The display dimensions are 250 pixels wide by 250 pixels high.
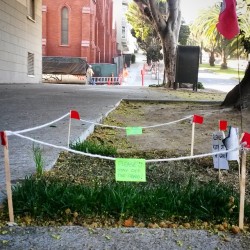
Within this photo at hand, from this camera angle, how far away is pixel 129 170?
2.50 meters

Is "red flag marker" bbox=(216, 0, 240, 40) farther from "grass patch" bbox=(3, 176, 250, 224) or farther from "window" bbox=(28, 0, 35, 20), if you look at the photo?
"window" bbox=(28, 0, 35, 20)

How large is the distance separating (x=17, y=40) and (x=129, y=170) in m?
18.5

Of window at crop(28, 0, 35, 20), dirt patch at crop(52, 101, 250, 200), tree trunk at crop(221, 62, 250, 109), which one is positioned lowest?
dirt patch at crop(52, 101, 250, 200)

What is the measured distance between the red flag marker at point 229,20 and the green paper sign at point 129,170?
5.22 ft

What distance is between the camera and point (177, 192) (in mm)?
2857

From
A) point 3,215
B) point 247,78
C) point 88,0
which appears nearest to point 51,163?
point 3,215

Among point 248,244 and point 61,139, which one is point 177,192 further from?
point 61,139

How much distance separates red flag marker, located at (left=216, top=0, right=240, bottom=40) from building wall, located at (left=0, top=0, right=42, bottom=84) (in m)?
15.2

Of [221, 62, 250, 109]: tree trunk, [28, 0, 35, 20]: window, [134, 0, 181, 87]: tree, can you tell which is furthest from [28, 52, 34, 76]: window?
[221, 62, 250, 109]: tree trunk

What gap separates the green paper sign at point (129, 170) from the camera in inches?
97.4

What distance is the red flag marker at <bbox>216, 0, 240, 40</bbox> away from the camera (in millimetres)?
3223

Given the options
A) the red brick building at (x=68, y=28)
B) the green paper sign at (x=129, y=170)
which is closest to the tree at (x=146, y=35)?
the red brick building at (x=68, y=28)

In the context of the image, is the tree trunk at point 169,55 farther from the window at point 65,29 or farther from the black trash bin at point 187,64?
the window at point 65,29

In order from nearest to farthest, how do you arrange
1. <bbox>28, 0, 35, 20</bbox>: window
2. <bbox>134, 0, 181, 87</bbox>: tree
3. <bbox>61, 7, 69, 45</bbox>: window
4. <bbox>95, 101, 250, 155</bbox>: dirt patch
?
<bbox>95, 101, 250, 155</bbox>: dirt patch → <bbox>134, 0, 181, 87</bbox>: tree → <bbox>28, 0, 35, 20</bbox>: window → <bbox>61, 7, 69, 45</bbox>: window
